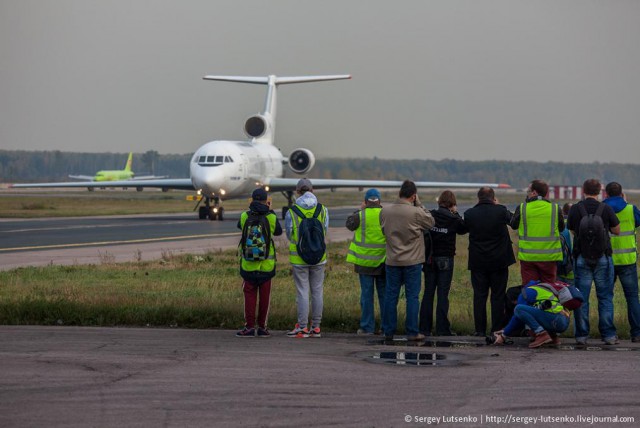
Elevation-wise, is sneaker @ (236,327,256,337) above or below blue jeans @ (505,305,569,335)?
below

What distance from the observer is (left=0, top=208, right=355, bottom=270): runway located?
2595 centimetres

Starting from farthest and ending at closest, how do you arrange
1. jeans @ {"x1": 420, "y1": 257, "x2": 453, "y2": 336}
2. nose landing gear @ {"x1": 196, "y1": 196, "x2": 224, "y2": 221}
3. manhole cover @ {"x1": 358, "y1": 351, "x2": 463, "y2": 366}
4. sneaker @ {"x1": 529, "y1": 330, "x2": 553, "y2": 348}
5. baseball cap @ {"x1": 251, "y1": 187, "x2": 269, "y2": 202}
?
nose landing gear @ {"x1": 196, "y1": 196, "x2": 224, "y2": 221} < jeans @ {"x1": 420, "y1": 257, "x2": 453, "y2": 336} < baseball cap @ {"x1": 251, "y1": 187, "x2": 269, "y2": 202} < sneaker @ {"x1": 529, "y1": 330, "x2": 553, "y2": 348} < manhole cover @ {"x1": 358, "y1": 351, "x2": 463, "y2": 366}

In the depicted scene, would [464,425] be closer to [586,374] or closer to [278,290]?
[586,374]

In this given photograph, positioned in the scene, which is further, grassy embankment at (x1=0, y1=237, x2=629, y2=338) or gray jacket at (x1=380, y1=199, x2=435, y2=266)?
grassy embankment at (x1=0, y1=237, x2=629, y2=338)

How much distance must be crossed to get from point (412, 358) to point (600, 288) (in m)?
3.13

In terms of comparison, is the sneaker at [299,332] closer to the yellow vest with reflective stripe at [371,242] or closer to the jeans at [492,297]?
the yellow vest with reflective stripe at [371,242]

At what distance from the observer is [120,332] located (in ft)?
42.7

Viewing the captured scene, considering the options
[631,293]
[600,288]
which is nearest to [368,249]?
[600,288]

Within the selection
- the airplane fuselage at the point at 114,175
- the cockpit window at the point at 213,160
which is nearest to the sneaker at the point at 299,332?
the cockpit window at the point at 213,160

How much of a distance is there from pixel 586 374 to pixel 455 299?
7.61 meters

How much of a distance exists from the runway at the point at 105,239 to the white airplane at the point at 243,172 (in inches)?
68.4

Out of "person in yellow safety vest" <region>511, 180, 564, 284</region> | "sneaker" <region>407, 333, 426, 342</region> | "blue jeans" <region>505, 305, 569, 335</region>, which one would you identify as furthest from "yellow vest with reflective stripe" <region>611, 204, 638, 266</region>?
"sneaker" <region>407, 333, 426, 342</region>

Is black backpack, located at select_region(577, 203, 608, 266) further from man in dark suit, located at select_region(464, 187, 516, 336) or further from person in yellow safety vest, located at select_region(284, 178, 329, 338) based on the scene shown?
person in yellow safety vest, located at select_region(284, 178, 329, 338)

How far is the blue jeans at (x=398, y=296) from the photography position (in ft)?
42.0
